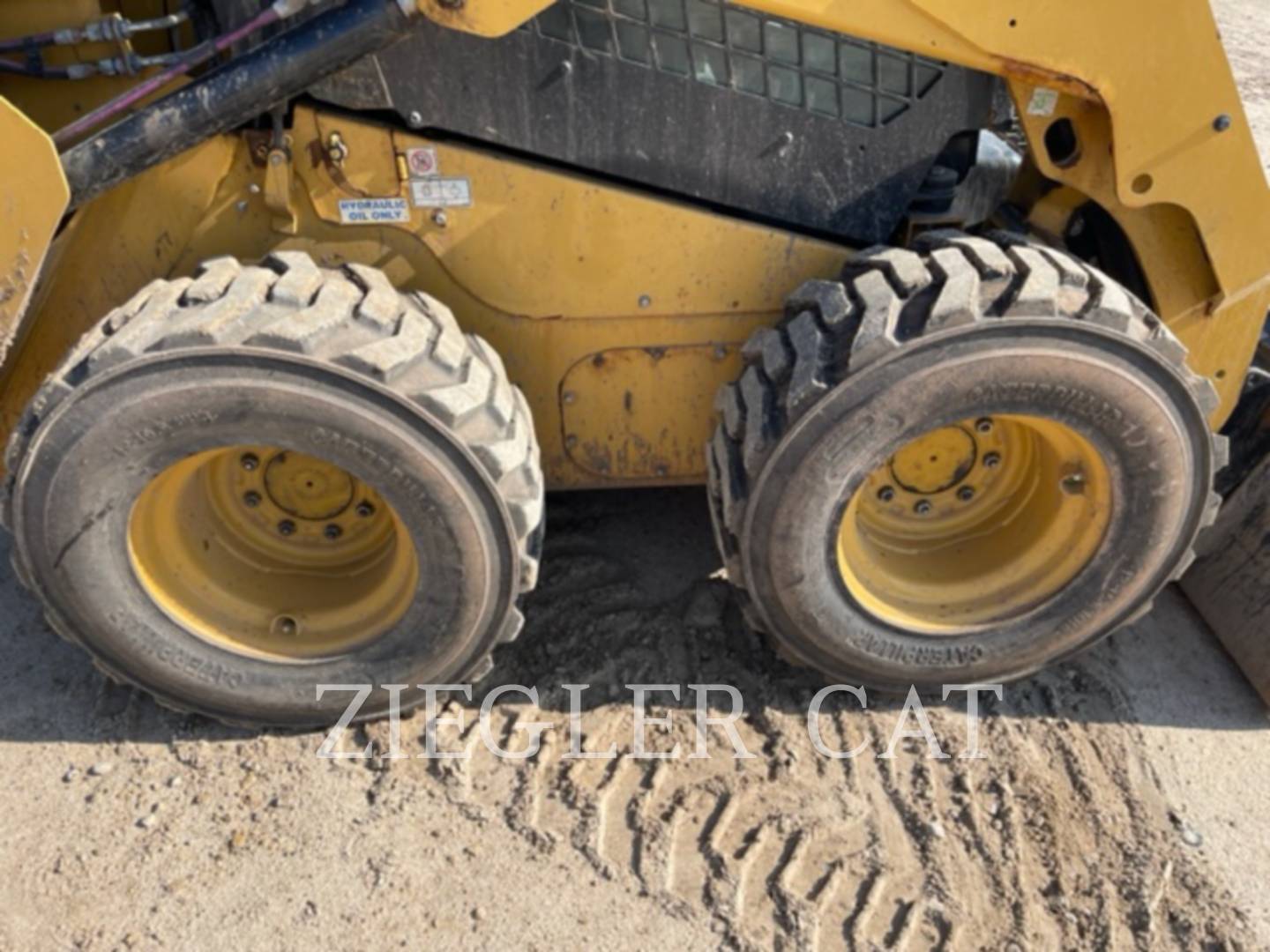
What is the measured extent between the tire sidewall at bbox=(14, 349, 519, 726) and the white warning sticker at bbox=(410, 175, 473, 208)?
0.56 meters

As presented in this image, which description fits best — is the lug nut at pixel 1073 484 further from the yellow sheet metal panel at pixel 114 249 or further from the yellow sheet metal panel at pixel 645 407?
the yellow sheet metal panel at pixel 114 249

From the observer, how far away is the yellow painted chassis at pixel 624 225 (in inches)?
97.3

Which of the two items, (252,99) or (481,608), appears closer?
(252,99)

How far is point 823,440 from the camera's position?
264 centimetres

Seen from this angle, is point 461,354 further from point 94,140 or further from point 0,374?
point 0,374

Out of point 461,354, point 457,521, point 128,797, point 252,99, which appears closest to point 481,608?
point 457,521

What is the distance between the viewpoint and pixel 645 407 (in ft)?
10.3

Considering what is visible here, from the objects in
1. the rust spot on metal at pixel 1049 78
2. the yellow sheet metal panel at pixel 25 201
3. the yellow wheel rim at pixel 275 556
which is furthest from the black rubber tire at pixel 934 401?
the yellow sheet metal panel at pixel 25 201

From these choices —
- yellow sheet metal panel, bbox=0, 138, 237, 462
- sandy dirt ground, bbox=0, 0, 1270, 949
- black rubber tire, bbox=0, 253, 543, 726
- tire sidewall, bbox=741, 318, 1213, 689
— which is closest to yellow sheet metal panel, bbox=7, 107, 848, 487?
yellow sheet metal panel, bbox=0, 138, 237, 462

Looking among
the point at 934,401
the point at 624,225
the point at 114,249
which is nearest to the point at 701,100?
the point at 624,225

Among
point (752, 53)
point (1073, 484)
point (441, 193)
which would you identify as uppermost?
point (752, 53)

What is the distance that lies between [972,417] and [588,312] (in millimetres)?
1046

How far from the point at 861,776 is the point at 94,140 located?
252cm

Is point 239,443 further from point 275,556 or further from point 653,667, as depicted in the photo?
point 653,667
